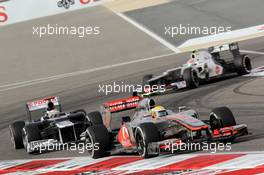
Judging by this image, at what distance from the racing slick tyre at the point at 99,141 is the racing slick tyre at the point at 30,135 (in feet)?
10.5

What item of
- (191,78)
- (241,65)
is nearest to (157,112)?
(191,78)

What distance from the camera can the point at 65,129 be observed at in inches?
732

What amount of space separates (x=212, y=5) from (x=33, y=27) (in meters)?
11.3

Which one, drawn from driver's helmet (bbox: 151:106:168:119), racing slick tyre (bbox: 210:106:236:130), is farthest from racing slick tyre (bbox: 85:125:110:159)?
racing slick tyre (bbox: 210:106:236:130)

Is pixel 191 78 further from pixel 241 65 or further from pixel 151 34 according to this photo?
pixel 151 34

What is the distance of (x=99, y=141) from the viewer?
15.4m

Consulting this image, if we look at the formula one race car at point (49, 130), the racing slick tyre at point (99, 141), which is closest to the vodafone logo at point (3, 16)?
the formula one race car at point (49, 130)

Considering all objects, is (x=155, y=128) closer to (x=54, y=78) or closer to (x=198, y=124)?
(x=198, y=124)

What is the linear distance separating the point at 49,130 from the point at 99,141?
3.85m

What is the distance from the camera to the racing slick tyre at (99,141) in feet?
50.5

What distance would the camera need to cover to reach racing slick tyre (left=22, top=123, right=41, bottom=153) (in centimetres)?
1836

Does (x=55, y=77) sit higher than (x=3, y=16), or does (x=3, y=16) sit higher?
(x=3, y=16)

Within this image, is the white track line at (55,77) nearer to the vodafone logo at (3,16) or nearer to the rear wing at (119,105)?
the vodafone logo at (3,16)

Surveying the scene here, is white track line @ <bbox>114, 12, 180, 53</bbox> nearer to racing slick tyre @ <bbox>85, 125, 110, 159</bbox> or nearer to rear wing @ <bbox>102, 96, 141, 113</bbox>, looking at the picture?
rear wing @ <bbox>102, 96, 141, 113</bbox>
